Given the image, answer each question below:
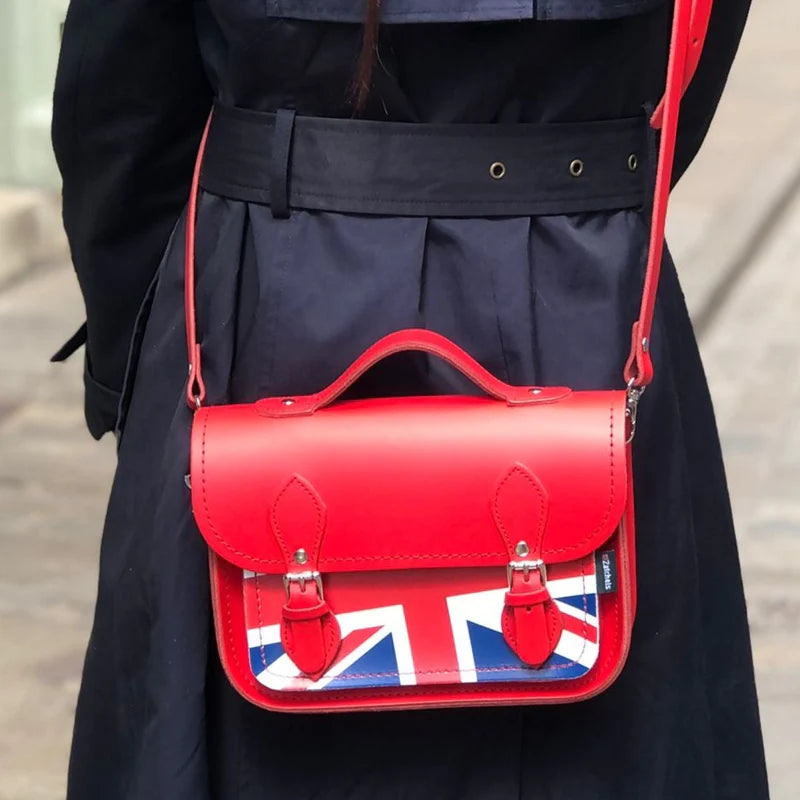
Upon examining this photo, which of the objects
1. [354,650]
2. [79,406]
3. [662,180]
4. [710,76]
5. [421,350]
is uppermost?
[710,76]

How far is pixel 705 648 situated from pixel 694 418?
237mm

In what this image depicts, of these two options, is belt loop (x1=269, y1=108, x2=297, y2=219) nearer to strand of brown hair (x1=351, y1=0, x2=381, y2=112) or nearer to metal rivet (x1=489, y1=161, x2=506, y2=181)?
strand of brown hair (x1=351, y1=0, x2=381, y2=112)

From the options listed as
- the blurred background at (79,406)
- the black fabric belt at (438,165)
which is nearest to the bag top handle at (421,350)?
the black fabric belt at (438,165)

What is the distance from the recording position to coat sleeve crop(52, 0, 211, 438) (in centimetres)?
122

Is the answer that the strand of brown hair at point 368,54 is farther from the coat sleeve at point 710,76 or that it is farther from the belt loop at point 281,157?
the coat sleeve at point 710,76

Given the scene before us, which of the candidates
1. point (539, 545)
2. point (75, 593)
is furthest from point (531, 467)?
point (75, 593)

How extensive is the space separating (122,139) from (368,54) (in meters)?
0.38

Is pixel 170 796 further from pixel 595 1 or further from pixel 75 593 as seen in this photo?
pixel 75 593

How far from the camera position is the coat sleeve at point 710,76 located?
129 cm

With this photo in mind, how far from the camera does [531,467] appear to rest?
107 centimetres

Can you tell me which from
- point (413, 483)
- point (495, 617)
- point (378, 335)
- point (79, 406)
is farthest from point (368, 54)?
point (79, 406)

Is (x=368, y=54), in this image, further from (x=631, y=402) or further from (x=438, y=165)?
(x=631, y=402)

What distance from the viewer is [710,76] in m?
1.33

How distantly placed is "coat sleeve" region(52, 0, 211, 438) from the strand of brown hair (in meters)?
0.21
